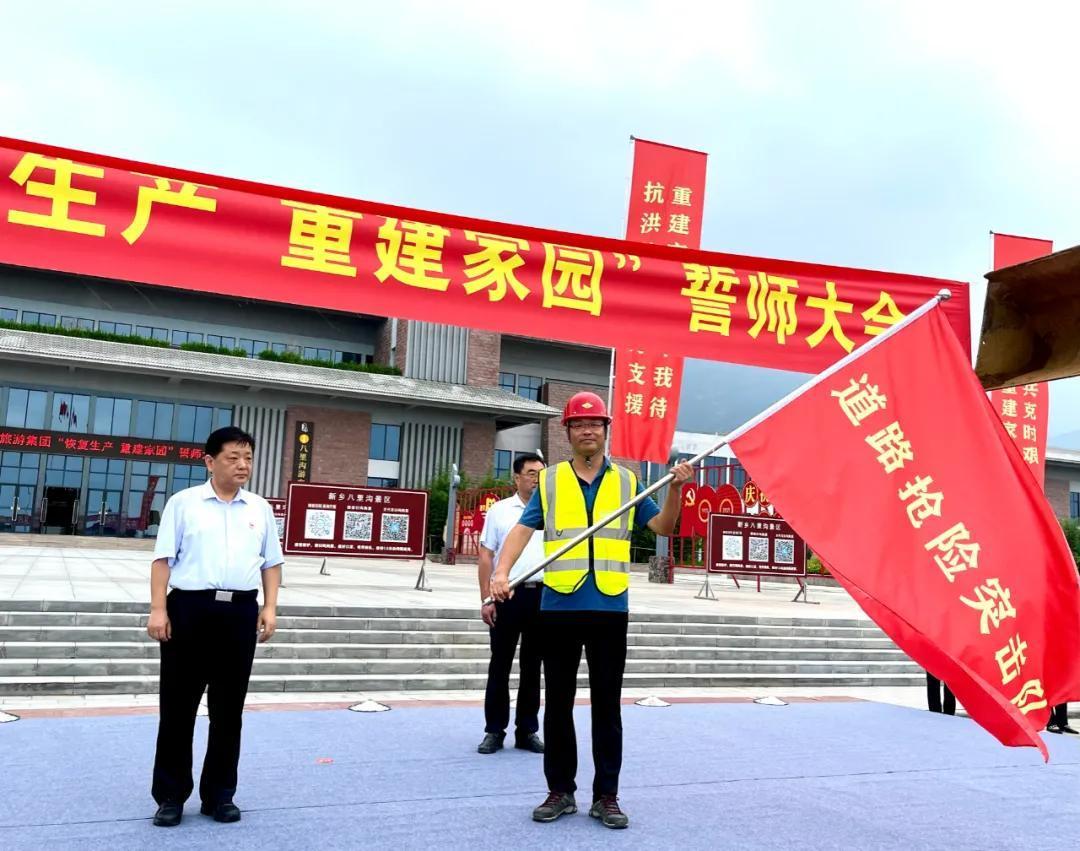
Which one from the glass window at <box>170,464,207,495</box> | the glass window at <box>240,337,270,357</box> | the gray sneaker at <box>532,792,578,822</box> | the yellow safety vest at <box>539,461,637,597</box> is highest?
the glass window at <box>240,337,270,357</box>

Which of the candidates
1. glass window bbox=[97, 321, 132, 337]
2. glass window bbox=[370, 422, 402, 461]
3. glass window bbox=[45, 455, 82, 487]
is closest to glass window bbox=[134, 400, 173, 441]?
glass window bbox=[45, 455, 82, 487]

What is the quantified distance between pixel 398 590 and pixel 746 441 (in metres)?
10.8

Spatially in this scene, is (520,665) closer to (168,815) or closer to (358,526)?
(168,815)

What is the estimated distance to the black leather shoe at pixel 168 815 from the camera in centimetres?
355

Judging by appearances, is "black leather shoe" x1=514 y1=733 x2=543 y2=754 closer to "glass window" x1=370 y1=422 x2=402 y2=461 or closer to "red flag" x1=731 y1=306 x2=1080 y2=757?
"red flag" x1=731 y1=306 x2=1080 y2=757

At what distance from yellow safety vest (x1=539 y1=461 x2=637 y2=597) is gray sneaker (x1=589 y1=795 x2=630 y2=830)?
2.80 ft

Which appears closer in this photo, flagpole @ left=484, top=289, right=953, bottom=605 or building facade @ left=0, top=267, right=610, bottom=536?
flagpole @ left=484, top=289, right=953, bottom=605

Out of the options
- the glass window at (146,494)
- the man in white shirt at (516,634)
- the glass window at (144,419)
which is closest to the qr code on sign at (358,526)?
the man in white shirt at (516,634)

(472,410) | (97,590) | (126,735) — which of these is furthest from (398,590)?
(472,410)

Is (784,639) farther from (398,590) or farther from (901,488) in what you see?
(901,488)

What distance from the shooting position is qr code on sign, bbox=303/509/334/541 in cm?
1301

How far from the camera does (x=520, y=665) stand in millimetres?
5336

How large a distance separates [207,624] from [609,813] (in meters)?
1.83

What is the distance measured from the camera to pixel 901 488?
3.14m
